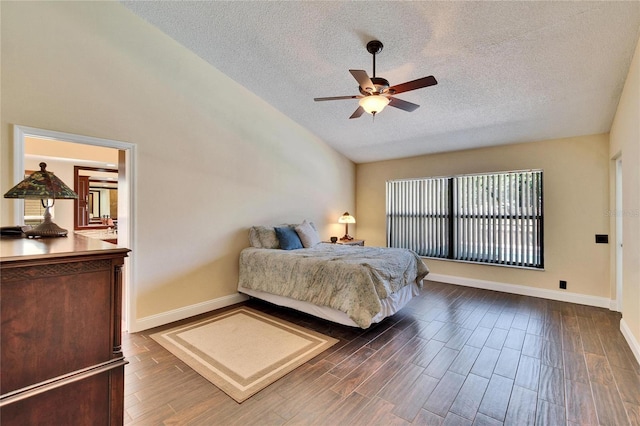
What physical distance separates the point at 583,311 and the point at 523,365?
2176 mm

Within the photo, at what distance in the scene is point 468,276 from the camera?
16.9 ft

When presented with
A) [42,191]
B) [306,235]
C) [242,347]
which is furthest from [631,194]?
[42,191]

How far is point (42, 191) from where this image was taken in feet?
6.21

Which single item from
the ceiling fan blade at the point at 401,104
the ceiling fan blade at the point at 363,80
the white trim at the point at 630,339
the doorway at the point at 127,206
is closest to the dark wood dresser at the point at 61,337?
the doorway at the point at 127,206

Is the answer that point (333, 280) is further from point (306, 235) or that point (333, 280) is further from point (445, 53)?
point (445, 53)

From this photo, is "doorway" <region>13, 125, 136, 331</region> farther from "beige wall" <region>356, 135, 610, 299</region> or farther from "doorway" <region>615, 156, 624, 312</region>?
"doorway" <region>615, 156, 624, 312</region>

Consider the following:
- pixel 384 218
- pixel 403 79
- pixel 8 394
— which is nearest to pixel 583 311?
pixel 384 218

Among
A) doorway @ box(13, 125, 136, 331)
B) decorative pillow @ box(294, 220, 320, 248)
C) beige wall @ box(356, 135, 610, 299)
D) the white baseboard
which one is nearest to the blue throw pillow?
decorative pillow @ box(294, 220, 320, 248)

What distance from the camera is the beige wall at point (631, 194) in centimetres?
265

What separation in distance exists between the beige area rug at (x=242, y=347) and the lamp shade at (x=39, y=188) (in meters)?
1.70

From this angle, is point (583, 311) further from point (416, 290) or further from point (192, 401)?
point (192, 401)

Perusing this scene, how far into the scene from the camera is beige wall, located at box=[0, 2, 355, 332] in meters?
2.62

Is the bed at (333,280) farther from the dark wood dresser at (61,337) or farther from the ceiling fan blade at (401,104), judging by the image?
the dark wood dresser at (61,337)

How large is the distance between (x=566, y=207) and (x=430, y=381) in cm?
368
